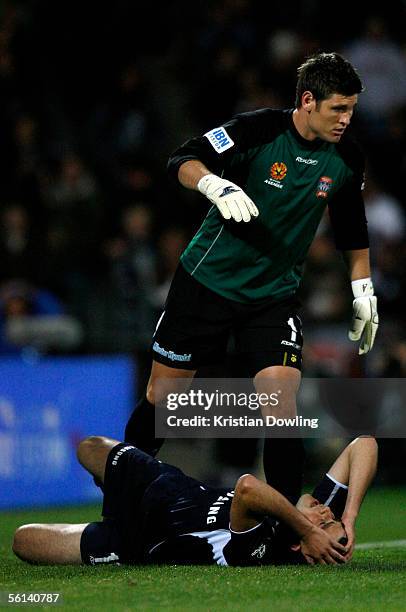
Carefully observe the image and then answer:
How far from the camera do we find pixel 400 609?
4.54 meters

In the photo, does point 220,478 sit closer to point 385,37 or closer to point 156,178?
point 156,178

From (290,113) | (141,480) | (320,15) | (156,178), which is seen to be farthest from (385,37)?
(141,480)

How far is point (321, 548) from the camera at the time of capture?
5371 mm

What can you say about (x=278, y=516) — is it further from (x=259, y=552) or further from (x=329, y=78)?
(x=329, y=78)

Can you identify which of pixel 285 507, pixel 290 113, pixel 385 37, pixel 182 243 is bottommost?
pixel 285 507

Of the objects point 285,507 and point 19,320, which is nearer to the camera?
point 285,507

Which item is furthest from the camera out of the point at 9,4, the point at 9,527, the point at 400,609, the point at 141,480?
the point at 9,4

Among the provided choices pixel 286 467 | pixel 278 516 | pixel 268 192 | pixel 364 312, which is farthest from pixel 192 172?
pixel 278 516

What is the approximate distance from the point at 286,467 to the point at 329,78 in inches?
70.6

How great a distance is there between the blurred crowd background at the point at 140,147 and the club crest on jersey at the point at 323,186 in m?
3.89

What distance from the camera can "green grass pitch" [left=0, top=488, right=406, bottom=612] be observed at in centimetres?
466

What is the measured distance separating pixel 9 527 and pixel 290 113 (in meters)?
3.20

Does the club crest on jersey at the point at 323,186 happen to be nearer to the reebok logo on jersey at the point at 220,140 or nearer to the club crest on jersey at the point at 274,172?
the club crest on jersey at the point at 274,172

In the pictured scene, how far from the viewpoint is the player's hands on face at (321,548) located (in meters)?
5.36
